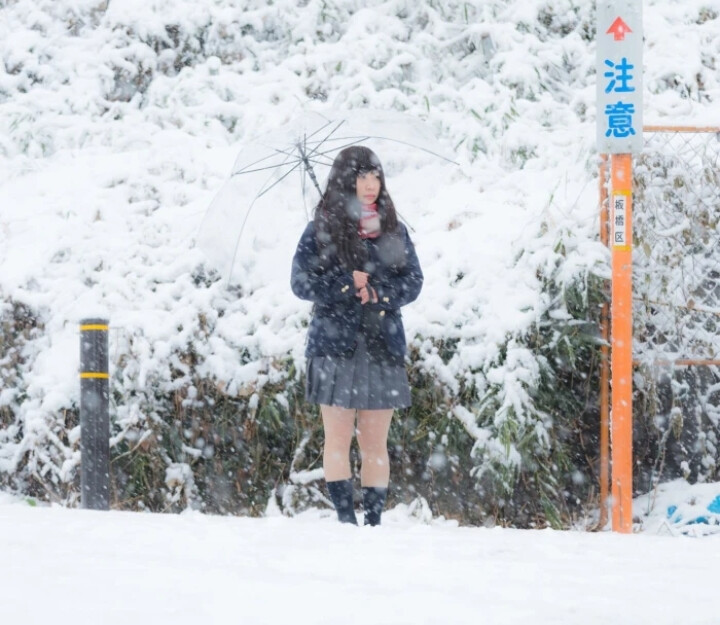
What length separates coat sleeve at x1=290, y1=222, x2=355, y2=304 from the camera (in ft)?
13.3

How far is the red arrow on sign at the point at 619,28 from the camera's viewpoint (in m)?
4.38

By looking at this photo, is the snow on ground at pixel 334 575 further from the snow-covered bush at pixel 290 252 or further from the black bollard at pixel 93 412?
the snow-covered bush at pixel 290 252

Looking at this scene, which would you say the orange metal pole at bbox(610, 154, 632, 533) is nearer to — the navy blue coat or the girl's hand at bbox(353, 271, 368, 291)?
the navy blue coat

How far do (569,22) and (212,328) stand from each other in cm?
385

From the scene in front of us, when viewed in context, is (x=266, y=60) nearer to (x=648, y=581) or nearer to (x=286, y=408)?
(x=286, y=408)

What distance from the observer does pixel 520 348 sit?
5.28 m

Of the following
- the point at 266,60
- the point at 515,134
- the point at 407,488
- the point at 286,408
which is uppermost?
the point at 266,60

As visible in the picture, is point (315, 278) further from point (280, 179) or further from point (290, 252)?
point (290, 252)

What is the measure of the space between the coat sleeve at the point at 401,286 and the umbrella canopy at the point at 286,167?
70 centimetres

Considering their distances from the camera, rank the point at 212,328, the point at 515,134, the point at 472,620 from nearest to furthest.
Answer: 1. the point at 472,620
2. the point at 212,328
3. the point at 515,134

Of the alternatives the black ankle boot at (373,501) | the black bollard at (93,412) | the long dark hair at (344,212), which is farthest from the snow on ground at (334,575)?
the long dark hair at (344,212)

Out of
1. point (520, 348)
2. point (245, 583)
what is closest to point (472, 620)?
point (245, 583)

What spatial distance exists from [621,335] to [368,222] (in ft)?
4.17

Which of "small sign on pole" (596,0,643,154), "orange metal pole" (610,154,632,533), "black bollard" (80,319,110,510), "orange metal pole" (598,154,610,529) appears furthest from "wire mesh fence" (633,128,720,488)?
"black bollard" (80,319,110,510)
